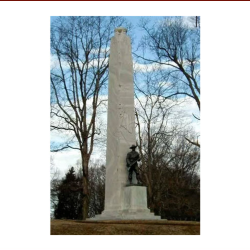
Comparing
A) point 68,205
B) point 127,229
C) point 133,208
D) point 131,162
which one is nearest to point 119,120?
point 131,162

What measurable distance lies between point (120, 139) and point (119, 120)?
30.2 inches

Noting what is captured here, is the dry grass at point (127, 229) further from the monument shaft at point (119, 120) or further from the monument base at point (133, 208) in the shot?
the monument shaft at point (119, 120)

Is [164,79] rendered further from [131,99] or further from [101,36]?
[131,99]

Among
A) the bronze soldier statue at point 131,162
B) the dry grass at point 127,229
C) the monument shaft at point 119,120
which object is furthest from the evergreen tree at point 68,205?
the dry grass at point 127,229

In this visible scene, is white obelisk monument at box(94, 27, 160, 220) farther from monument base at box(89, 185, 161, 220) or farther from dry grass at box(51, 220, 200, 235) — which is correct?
dry grass at box(51, 220, 200, 235)

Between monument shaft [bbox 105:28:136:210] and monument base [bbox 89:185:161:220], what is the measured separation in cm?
28

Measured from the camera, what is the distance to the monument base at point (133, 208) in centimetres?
1416

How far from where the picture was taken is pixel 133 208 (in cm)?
1434

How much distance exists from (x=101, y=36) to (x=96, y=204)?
63.6 ft

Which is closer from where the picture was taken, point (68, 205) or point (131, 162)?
point (131, 162)

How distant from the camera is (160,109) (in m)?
26.1

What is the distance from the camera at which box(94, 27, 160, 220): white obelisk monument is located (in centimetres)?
1459

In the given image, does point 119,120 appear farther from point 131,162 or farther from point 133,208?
point 133,208

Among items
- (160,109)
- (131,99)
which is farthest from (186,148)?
(131,99)
